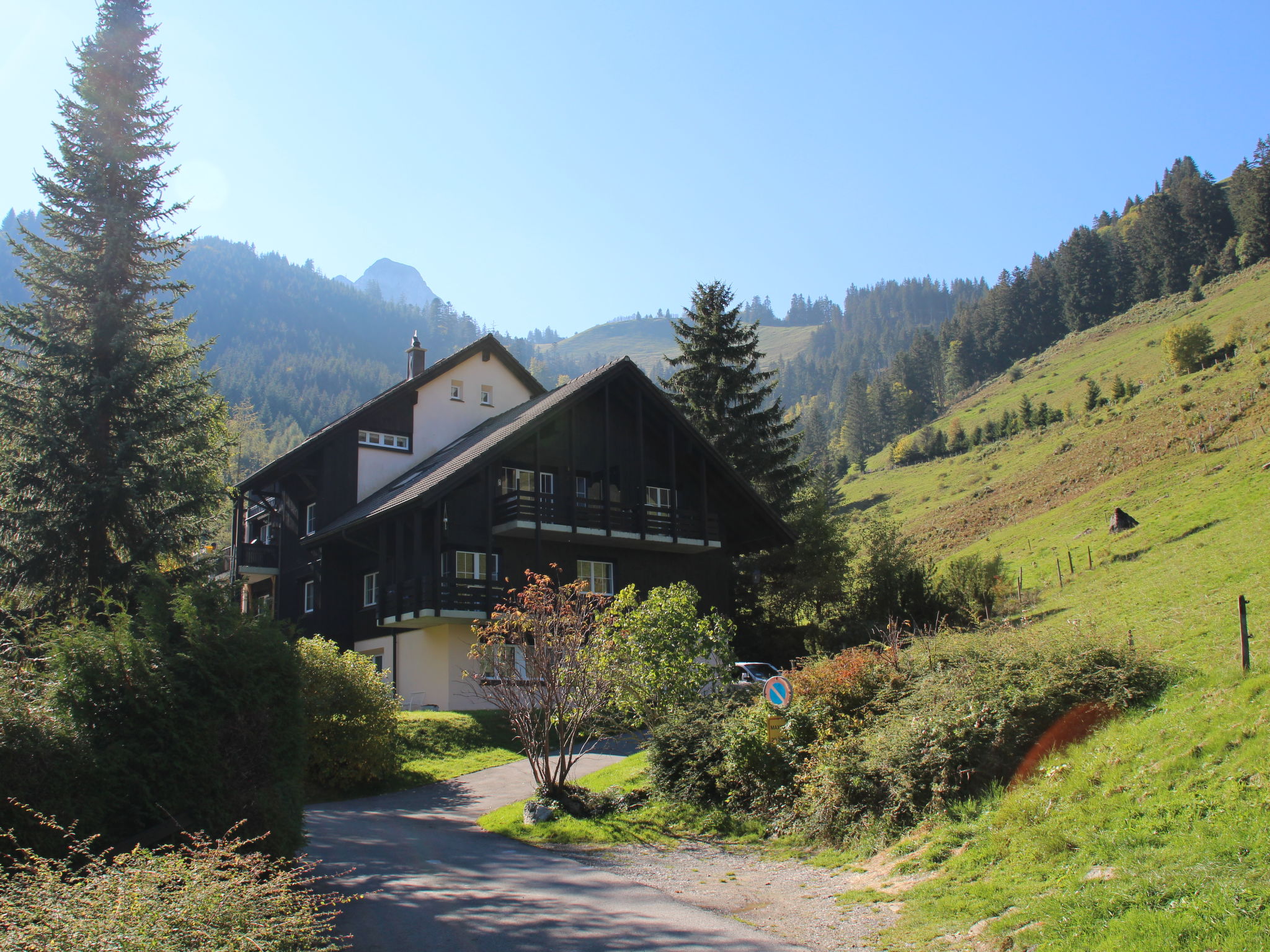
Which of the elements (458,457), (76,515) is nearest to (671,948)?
(76,515)

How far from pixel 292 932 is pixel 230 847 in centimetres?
155

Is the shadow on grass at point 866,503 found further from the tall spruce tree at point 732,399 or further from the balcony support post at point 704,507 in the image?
the balcony support post at point 704,507

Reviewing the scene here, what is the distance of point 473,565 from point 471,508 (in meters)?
1.91

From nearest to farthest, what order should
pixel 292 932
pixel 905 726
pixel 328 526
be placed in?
pixel 292 932 < pixel 905 726 < pixel 328 526

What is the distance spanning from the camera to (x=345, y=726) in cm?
1986

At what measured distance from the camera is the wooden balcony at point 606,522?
1229 inches

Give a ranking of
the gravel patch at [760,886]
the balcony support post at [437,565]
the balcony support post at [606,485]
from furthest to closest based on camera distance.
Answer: the balcony support post at [606,485]
the balcony support post at [437,565]
the gravel patch at [760,886]

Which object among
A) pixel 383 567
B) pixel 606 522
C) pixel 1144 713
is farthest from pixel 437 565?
pixel 1144 713

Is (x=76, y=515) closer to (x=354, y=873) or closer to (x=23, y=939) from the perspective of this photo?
(x=354, y=873)

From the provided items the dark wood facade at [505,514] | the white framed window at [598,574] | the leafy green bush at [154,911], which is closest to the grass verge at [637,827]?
the leafy green bush at [154,911]

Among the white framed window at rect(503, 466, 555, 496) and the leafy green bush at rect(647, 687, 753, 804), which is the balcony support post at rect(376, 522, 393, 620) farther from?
the leafy green bush at rect(647, 687, 753, 804)

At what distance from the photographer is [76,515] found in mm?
21484

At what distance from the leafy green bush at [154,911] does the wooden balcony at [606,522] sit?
2414cm

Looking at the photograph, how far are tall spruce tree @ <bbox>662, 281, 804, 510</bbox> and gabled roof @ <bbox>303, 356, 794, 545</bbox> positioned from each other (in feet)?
13.9
